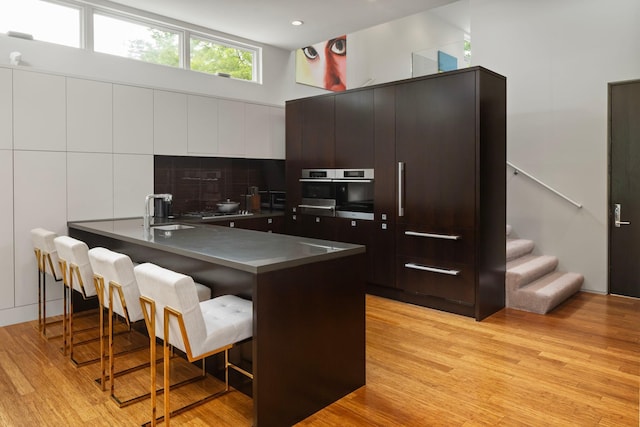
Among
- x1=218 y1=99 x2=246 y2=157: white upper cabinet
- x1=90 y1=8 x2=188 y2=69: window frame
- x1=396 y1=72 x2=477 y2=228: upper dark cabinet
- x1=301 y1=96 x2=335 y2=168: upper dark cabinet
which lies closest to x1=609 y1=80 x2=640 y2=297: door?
x1=396 y1=72 x2=477 y2=228: upper dark cabinet

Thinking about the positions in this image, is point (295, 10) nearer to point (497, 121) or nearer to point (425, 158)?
point (425, 158)

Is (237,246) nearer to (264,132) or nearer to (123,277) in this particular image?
(123,277)

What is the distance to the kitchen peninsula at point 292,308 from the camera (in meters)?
2.29

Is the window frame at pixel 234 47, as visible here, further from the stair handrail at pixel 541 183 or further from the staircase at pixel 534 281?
the staircase at pixel 534 281

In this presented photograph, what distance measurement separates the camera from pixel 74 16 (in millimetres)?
4602

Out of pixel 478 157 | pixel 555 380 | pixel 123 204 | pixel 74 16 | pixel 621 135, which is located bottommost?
pixel 555 380

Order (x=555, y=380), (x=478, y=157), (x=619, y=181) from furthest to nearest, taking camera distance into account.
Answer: (x=619, y=181) < (x=478, y=157) < (x=555, y=380)

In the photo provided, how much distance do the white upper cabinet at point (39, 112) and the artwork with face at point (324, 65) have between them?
351 cm

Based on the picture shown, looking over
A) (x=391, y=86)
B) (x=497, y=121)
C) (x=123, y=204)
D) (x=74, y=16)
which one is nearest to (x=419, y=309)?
(x=497, y=121)

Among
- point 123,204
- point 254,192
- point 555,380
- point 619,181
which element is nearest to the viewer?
point 555,380

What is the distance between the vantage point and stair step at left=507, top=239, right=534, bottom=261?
5152mm

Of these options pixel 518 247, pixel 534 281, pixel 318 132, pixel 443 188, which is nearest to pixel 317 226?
pixel 318 132

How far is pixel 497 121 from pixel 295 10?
2.45m

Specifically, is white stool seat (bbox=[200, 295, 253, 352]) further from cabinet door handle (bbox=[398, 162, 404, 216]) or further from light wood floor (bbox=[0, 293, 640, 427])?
cabinet door handle (bbox=[398, 162, 404, 216])
